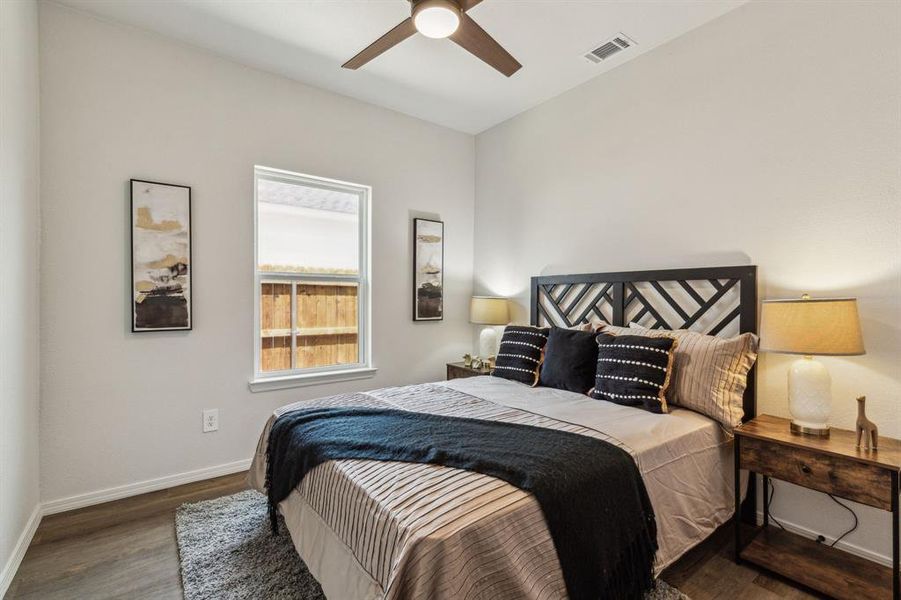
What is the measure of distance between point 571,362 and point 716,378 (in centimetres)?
77

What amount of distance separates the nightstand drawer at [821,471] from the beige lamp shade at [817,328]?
1.44ft

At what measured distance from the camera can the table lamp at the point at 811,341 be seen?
1808mm

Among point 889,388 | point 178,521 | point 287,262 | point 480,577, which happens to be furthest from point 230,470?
point 889,388

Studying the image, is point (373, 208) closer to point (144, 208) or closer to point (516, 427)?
point (144, 208)

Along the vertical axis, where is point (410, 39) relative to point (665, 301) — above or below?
above

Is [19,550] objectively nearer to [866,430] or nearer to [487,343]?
[487,343]

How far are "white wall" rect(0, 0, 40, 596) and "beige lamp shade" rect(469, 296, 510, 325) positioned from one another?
117 inches

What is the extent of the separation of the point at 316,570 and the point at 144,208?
2377 mm

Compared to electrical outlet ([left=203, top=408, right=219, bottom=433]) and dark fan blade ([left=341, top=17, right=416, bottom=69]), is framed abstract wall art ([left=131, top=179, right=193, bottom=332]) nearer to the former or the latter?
electrical outlet ([left=203, top=408, right=219, bottom=433])

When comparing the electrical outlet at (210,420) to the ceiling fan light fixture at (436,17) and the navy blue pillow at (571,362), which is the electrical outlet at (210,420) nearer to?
the navy blue pillow at (571,362)

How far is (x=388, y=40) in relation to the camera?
6.82 ft

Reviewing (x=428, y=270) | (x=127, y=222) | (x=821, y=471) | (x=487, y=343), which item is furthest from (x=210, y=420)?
(x=821, y=471)

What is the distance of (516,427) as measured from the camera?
6.09 feet

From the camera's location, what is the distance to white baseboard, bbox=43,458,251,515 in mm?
2426
